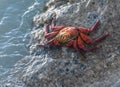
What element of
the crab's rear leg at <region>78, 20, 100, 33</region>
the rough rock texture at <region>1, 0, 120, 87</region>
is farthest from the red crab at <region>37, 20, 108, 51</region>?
the rough rock texture at <region>1, 0, 120, 87</region>

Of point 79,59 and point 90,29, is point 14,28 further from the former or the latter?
point 79,59

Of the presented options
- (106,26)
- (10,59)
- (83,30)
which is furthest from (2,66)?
(106,26)

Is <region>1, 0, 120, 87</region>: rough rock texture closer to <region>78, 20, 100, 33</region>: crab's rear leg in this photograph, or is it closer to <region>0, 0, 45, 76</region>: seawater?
<region>78, 20, 100, 33</region>: crab's rear leg

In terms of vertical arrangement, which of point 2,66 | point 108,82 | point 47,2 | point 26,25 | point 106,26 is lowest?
point 108,82

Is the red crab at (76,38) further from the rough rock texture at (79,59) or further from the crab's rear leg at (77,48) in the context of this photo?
the rough rock texture at (79,59)

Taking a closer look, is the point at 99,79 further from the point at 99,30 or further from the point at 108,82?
the point at 99,30

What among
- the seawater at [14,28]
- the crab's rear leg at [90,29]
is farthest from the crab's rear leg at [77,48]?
the seawater at [14,28]
